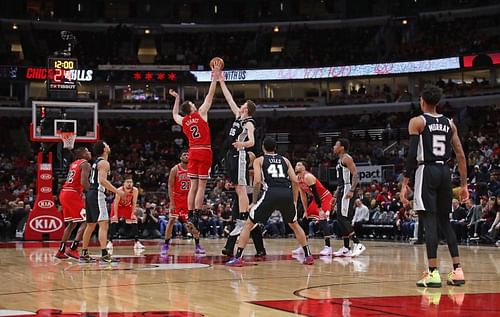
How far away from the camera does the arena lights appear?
3869cm

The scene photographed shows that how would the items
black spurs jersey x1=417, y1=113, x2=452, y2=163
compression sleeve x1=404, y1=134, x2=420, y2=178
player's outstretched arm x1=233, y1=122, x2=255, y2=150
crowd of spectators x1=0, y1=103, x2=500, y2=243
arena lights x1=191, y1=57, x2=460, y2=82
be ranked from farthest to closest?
arena lights x1=191, y1=57, x2=460, y2=82
crowd of spectators x1=0, y1=103, x2=500, y2=243
player's outstretched arm x1=233, y1=122, x2=255, y2=150
black spurs jersey x1=417, y1=113, x2=452, y2=163
compression sleeve x1=404, y1=134, x2=420, y2=178

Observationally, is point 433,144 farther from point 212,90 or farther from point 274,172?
point 212,90

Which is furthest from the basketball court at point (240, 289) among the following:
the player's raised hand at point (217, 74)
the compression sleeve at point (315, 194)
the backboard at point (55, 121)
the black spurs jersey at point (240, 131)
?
the backboard at point (55, 121)

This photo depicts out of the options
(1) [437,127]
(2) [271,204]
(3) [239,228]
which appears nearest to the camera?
(1) [437,127]

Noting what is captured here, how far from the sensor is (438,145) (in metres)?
7.94

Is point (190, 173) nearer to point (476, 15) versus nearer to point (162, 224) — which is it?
point (162, 224)

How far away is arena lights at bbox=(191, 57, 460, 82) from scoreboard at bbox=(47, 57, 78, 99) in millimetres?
18956

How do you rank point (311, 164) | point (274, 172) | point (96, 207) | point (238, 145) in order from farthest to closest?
point (311, 164) < point (238, 145) < point (96, 207) < point (274, 172)

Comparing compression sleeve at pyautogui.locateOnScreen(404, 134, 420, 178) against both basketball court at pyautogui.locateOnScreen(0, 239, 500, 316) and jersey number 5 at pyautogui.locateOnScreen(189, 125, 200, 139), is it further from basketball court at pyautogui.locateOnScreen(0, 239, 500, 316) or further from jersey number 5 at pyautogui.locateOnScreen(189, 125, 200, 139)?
jersey number 5 at pyautogui.locateOnScreen(189, 125, 200, 139)

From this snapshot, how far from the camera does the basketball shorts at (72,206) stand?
39.3 ft

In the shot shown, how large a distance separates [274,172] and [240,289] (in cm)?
322

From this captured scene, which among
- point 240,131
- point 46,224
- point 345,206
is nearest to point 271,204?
point 240,131

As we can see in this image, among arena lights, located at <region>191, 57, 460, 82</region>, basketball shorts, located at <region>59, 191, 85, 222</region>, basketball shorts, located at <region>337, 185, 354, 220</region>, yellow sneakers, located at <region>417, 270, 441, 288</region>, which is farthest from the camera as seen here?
arena lights, located at <region>191, 57, 460, 82</region>

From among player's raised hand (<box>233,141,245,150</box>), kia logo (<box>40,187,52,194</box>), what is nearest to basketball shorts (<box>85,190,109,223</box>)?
player's raised hand (<box>233,141,245,150</box>)
